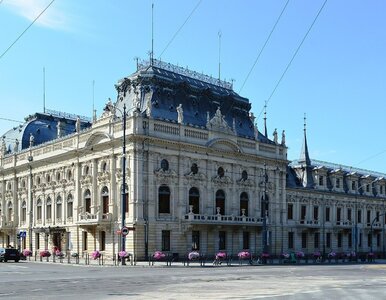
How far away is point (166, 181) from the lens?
58750mm

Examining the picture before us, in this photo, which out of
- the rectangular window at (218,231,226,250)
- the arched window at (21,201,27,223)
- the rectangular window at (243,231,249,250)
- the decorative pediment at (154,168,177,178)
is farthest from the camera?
the arched window at (21,201,27,223)

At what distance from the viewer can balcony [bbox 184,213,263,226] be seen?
5938 centimetres

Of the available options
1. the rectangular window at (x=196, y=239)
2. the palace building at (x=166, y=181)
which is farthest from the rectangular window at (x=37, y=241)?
the rectangular window at (x=196, y=239)

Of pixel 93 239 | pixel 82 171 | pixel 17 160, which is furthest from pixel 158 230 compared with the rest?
pixel 17 160

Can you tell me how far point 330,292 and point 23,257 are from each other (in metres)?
45.1

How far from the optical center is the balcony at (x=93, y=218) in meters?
58.3

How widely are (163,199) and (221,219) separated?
7.12 meters

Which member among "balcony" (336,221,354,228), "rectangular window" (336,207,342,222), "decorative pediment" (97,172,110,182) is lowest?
"balcony" (336,221,354,228)

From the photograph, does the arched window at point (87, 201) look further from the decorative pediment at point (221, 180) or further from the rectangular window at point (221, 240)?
the rectangular window at point (221, 240)

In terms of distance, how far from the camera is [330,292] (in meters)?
21.9

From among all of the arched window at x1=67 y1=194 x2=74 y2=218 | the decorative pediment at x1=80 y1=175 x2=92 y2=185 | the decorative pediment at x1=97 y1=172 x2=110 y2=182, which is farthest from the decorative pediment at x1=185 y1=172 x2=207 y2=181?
the arched window at x1=67 y1=194 x2=74 y2=218

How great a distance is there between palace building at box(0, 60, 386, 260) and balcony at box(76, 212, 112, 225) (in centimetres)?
10

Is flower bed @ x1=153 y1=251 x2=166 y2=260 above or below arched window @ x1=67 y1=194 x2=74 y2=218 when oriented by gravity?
below

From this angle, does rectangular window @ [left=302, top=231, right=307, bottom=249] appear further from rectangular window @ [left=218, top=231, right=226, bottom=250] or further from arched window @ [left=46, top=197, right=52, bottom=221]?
arched window @ [left=46, top=197, right=52, bottom=221]
